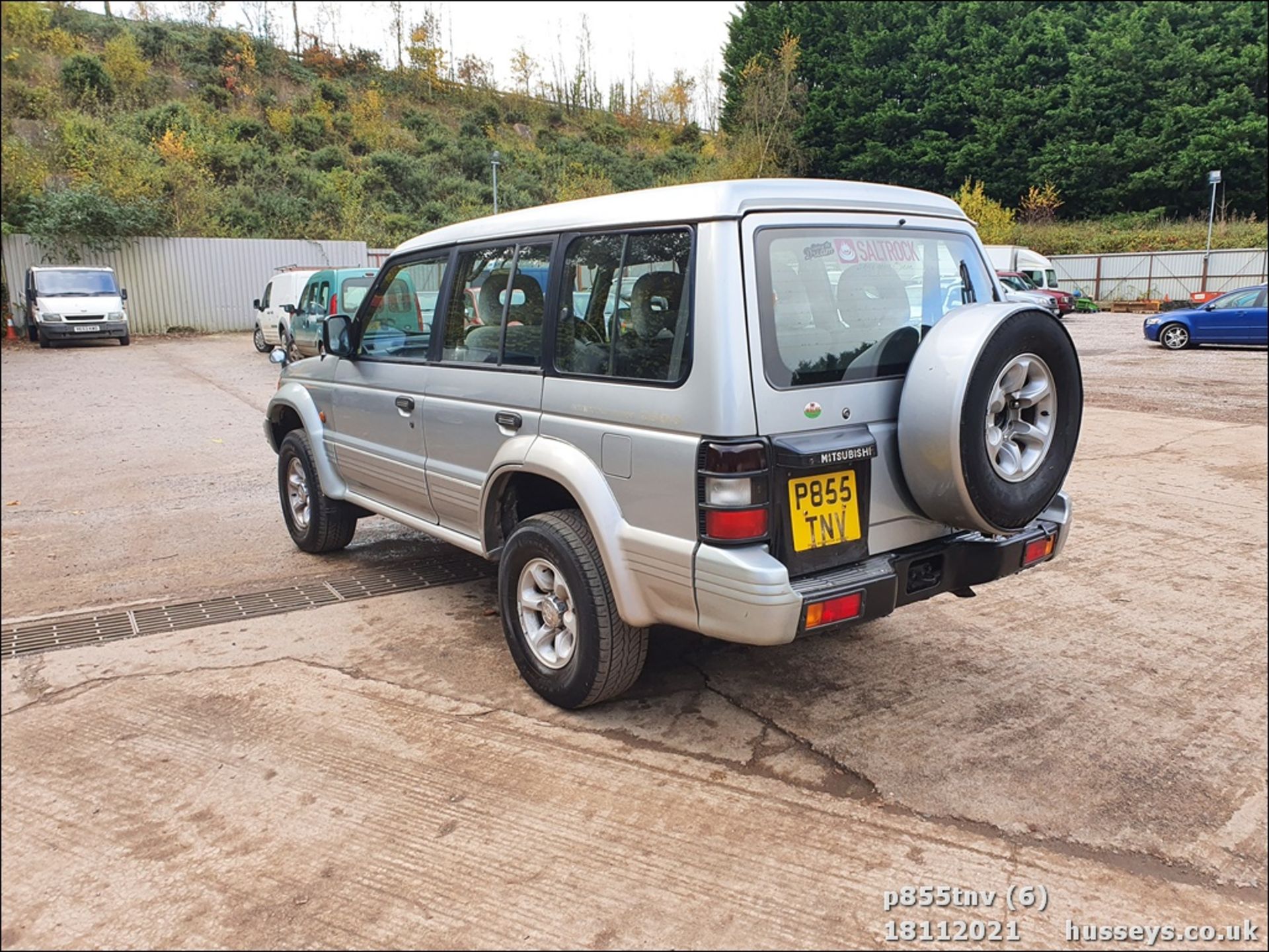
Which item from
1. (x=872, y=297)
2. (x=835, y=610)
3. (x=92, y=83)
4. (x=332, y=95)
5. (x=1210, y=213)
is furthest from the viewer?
(x=332, y=95)

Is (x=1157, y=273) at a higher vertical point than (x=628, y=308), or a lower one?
higher

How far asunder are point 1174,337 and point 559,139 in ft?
128

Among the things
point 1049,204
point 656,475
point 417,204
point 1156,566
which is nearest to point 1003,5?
point 1049,204

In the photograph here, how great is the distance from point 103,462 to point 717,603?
7771 millimetres

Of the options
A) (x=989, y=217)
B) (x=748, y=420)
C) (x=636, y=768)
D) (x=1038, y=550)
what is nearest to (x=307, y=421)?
(x=636, y=768)

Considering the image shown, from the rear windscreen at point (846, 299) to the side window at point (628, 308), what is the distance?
30 cm

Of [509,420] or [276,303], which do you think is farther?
[276,303]

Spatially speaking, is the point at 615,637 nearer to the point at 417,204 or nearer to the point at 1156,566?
the point at 1156,566

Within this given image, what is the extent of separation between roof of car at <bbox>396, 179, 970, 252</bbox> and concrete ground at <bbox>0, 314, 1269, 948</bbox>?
55.7 inches

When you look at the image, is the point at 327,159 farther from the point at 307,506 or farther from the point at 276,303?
the point at 307,506

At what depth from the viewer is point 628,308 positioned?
3305 millimetres

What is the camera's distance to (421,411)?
4449 millimetres

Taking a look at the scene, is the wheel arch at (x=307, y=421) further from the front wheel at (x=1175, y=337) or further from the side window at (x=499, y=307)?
the front wheel at (x=1175, y=337)

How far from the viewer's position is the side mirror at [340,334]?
16.8 ft
